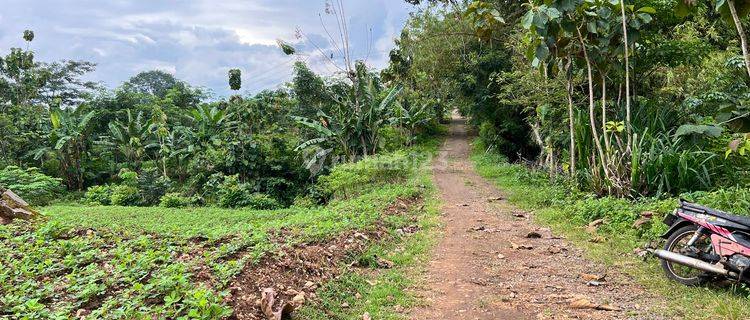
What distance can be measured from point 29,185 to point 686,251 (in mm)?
22750

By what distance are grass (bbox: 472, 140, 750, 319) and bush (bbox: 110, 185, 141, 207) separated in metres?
15.2

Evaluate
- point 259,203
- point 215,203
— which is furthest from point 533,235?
point 215,203

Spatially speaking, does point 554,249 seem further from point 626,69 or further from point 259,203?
point 259,203

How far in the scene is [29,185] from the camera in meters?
19.8

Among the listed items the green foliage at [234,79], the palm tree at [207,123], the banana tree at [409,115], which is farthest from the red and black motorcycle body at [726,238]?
the green foliage at [234,79]

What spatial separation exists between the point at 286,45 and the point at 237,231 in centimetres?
1385

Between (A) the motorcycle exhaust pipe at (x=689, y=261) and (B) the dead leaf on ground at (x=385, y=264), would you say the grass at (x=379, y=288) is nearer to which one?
(B) the dead leaf on ground at (x=385, y=264)

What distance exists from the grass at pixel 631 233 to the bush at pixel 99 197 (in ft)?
53.5

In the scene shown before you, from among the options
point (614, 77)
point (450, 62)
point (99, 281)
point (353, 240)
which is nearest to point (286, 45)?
point (450, 62)

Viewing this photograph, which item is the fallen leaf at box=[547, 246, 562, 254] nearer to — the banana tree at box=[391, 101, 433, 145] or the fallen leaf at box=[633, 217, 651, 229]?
the fallen leaf at box=[633, 217, 651, 229]

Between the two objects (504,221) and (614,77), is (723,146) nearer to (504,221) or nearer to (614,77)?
(614,77)

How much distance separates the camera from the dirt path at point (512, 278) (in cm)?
431

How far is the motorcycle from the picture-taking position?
167 inches

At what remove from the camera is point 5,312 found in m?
3.61
